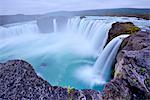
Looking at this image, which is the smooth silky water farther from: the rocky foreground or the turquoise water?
the rocky foreground

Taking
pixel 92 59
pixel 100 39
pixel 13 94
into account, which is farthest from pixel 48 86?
pixel 100 39

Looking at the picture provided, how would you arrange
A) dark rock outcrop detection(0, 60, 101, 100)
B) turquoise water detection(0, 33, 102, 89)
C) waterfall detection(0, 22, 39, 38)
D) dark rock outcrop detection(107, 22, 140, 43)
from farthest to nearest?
dark rock outcrop detection(107, 22, 140, 43)
waterfall detection(0, 22, 39, 38)
turquoise water detection(0, 33, 102, 89)
dark rock outcrop detection(0, 60, 101, 100)

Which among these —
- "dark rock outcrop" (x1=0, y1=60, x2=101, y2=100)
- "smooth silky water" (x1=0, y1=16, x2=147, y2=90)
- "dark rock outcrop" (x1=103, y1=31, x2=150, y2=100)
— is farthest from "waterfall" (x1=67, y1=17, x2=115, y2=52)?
"dark rock outcrop" (x1=0, y1=60, x2=101, y2=100)

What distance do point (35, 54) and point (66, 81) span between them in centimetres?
60

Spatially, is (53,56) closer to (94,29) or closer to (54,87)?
(94,29)

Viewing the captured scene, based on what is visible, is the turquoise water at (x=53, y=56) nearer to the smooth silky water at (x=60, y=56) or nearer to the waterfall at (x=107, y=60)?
the smooth silky water at (x=60, y=56)

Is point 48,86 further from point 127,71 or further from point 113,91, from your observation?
point 127,71

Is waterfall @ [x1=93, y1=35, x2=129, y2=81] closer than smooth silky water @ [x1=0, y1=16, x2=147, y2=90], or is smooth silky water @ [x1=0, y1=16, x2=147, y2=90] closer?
smooth silky water @ [x1=0, y1=16, x2=147, y2=90]

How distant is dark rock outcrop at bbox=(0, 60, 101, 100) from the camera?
3.36ft

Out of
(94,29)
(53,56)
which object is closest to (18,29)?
(53,56)

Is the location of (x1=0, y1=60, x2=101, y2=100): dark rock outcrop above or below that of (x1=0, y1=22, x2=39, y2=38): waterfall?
above

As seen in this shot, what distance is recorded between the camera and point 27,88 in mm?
1042

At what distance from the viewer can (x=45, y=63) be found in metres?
3.01

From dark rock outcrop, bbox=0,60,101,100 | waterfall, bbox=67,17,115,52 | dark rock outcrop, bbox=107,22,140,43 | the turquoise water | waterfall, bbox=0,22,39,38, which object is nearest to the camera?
dark rock outcrop, bbox=0,60,101,100
